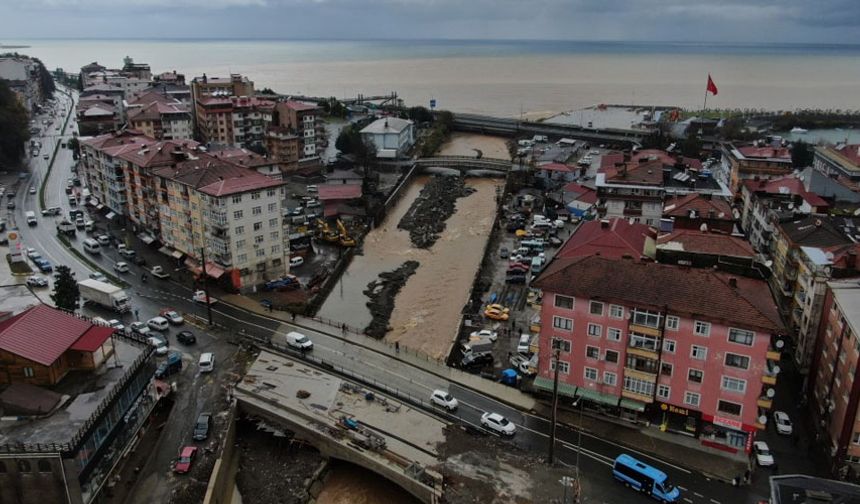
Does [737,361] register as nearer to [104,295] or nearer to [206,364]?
[206,364]

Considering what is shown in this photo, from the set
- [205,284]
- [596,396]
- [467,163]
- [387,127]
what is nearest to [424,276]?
[205,284]

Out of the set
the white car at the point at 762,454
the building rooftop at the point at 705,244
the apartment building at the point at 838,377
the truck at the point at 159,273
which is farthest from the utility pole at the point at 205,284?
the apartment building at the point at 838,377

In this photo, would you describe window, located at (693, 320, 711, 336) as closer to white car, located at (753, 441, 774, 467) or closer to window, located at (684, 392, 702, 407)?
window, located at (684, 392, 702, 407)

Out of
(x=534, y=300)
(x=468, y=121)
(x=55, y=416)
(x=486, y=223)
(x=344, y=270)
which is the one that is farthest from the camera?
(x=468, y=121)

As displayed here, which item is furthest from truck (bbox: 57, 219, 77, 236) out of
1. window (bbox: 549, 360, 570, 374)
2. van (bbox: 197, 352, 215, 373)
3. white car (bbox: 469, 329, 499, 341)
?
window (bbox: 549, 360, 570, 374)

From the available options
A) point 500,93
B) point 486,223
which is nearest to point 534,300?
point 486,223

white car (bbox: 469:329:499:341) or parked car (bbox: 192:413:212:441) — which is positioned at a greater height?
parked car (bbox: 192:413:212:441)

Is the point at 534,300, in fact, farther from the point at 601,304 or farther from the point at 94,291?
the point at 94,291

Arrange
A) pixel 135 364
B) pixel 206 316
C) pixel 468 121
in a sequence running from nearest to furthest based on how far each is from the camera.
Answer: pixel 135 364, pixel 206 316, pixel 468 121
